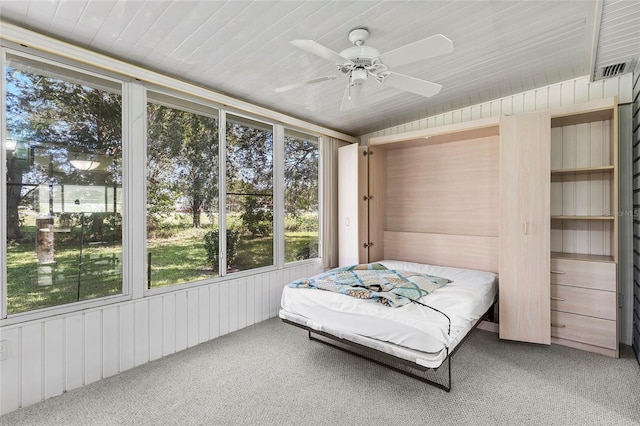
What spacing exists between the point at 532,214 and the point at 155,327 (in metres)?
3.69

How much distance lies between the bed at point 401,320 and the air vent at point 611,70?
2.27 meters

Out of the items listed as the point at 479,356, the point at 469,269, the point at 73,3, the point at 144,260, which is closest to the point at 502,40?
the point at 469,269

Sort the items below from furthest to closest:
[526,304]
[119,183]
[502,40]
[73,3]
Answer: [526,304]
[119,183]
[502,40]
[73,3]

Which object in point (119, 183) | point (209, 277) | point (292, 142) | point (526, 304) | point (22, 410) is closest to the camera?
point (22, 410)

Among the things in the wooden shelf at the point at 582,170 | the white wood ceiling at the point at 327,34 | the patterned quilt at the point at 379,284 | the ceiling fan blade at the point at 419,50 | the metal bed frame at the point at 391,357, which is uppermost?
the white wood ceiling at the point at 327,34

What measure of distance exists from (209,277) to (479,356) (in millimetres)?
2788

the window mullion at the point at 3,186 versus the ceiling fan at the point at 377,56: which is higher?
the ceiling fan at the point at 377,56

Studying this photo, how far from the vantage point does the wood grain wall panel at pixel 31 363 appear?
2.18 meters

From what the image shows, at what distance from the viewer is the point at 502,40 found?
244 centimetres

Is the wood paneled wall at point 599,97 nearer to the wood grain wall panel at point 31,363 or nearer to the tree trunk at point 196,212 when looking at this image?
the tree trunk at point 196,212

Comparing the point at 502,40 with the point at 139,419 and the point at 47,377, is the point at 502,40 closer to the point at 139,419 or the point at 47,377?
the point at 139,419

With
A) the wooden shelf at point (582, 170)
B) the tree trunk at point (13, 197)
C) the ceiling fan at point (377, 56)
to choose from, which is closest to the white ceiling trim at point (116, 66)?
the tree trunk at point (13, 197)

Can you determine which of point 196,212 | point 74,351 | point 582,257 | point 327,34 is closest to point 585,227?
point 582,257

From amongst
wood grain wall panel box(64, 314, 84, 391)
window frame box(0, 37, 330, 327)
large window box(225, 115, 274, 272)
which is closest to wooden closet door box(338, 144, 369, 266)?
large window box(225, 115, 274, 272)
